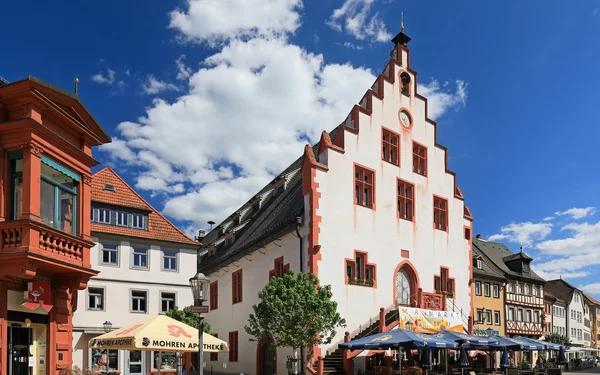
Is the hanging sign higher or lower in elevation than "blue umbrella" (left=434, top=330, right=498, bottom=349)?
higher

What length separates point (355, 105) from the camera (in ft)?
112

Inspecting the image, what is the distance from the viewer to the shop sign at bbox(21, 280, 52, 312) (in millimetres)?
15516

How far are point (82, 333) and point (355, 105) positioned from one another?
18304 mm

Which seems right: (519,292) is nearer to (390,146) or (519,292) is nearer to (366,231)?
(390,146)

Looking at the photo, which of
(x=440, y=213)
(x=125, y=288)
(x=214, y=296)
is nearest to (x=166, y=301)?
Answer: (x=125, y=288)

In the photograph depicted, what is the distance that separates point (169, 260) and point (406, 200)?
14.0 meters

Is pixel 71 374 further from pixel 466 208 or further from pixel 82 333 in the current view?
pixel 466 208

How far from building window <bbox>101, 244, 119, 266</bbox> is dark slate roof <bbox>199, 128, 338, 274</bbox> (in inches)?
312

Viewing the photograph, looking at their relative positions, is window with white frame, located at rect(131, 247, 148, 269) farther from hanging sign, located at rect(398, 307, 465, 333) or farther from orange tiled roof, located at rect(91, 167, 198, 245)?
hanging sign, located at rect(398, 307, 465, 333)

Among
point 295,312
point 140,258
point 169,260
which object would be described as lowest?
point 295,312

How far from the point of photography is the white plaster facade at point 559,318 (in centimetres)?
8131

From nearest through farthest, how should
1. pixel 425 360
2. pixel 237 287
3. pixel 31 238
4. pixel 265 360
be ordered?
pixel 31 238 < pixel 425 360 < pixel 265 360 < pixel 237 287

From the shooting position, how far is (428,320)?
33.4m

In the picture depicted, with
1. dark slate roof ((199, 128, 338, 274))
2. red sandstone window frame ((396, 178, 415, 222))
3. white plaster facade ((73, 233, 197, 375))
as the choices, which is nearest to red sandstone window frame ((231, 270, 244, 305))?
dark slate roof ((199, 128, 338, 274))
